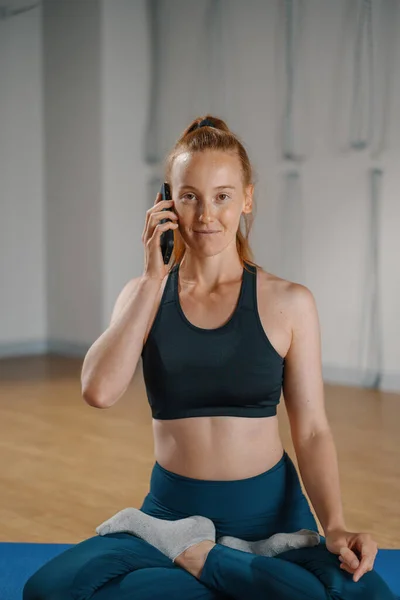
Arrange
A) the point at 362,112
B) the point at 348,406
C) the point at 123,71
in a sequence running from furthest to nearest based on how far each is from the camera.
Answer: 1. the point at 123,71
2. the point at 362,112
3. the point at 348,406

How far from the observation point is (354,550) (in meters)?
1.47

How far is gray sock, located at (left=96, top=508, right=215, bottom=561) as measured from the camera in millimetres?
1575

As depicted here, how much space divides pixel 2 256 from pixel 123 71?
5.34ft

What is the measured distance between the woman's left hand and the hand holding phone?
0.56m

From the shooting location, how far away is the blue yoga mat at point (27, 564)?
2051 mm

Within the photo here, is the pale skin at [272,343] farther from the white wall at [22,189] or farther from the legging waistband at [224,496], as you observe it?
the white wall at [22,189]

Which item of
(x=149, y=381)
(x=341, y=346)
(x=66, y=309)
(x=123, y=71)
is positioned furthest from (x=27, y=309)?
(x=149, y=381)

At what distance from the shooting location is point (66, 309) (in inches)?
259

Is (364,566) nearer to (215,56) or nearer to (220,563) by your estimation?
(220,563)

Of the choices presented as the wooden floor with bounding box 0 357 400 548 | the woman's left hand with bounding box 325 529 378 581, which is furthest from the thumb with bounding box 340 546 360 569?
the wooden floor with bounding box 0 357 400 548

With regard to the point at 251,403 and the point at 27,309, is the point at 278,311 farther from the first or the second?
the point at 27,309

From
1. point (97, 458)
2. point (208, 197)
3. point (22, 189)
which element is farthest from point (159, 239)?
point (22, 189)

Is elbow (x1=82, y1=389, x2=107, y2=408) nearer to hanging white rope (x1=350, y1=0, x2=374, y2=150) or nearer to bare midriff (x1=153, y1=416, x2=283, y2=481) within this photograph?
bare midriff (x1=153, y1=416, x2=283, y2=481)

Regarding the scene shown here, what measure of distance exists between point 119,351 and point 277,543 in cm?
44
